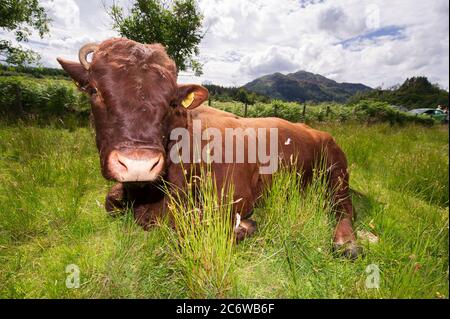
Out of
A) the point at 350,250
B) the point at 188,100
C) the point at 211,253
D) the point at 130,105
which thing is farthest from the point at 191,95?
the point at 350,250

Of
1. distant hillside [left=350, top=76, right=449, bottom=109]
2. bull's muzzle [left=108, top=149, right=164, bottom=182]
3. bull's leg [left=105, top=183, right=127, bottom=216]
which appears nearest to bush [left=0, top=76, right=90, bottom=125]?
bull's leg [left=105, top=183, right=127, bottom=216]

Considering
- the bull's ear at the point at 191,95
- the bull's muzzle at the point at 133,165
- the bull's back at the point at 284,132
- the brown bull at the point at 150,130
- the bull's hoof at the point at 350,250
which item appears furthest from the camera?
the bull's back at the point at 284,132

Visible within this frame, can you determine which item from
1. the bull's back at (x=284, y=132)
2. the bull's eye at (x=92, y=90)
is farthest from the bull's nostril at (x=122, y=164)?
the bull's back at (x=284, y=132)

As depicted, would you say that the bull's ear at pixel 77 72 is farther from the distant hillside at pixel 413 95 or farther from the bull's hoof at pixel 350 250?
the distant hillside at pixel 413 95

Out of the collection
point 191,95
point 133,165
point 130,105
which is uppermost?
point 191,95

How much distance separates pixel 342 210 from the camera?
363cm

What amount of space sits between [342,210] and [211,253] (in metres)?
2.28

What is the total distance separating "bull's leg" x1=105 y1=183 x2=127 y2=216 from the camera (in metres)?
3.28

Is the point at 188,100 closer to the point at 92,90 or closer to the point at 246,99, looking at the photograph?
the point at 92,90

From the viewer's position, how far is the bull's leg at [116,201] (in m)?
3.28

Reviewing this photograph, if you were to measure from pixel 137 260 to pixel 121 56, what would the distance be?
1.85 meters

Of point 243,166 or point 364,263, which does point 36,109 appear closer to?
point 243,166

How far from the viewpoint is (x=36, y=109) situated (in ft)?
41.6
